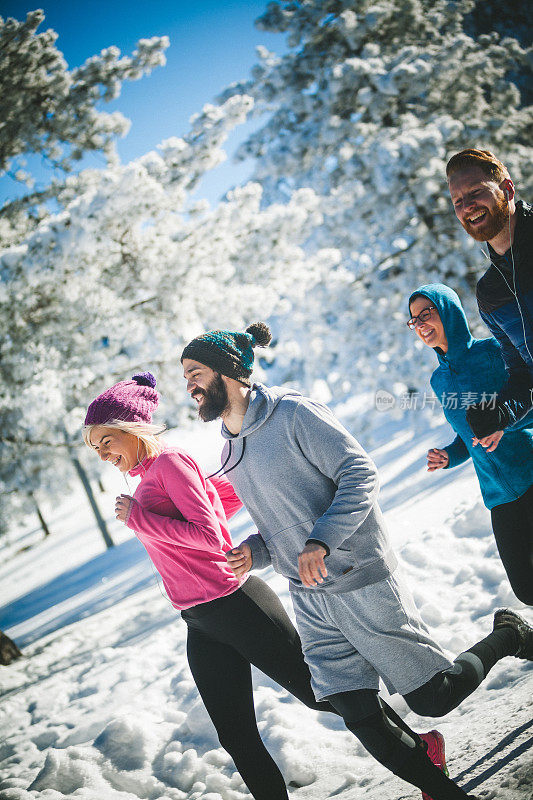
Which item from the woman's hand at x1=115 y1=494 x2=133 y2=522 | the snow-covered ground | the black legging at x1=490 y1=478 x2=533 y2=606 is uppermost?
the woman's hand at x1=115 y1=494 x2=133 y2=522

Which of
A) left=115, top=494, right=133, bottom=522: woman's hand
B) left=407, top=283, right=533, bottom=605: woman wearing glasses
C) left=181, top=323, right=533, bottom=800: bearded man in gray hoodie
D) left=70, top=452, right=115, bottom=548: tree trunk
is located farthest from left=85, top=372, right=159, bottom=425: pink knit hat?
left=70, top=452, right=115, bottom=548: tree trunk

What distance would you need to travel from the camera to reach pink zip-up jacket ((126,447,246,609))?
2.05 m

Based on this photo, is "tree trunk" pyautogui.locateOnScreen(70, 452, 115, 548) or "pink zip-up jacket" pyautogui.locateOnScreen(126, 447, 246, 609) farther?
"tree trunk" pyautogui.locateOnScreen(70, 452, 115, 548)

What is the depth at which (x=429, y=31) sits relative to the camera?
32.4ft

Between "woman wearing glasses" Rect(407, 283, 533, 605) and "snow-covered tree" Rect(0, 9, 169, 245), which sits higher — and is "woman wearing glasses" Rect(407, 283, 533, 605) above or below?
below

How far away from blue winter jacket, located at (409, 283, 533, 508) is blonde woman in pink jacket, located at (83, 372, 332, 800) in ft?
3.84

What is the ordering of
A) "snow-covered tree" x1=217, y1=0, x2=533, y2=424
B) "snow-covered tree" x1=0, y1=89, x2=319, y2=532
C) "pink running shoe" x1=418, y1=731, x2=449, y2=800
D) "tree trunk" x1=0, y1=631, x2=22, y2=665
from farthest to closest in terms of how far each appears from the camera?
"snow-covered tree" x1=217, y1=0, x2=533, y2=424, "tree trunk" x1=0, y1=631, x2=22, y2=665, "snow-covered tree" x1=0, y1=89, x2=319, y2=532, "pink running shoe" x1=418, y1=731, x2=449, y2=800

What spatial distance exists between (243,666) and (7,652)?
229 inches

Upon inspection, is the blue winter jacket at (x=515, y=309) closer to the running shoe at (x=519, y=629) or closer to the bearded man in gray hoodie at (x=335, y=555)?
the bearded man in gray hoodie at (x=335, y=555)

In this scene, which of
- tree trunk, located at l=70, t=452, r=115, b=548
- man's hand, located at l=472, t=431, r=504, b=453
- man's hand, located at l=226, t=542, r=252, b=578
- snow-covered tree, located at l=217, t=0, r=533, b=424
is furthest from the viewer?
tree trunk, located at l=70, t=452, r=115, b=548

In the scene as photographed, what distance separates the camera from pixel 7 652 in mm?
6441

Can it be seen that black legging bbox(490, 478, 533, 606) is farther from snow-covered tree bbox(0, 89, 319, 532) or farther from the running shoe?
snow-covered tree bbox(0, 89, 319, 532)

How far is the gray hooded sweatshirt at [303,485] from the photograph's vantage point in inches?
68.7

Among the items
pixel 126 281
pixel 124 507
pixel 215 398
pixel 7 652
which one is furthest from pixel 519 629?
pixel 7 652
